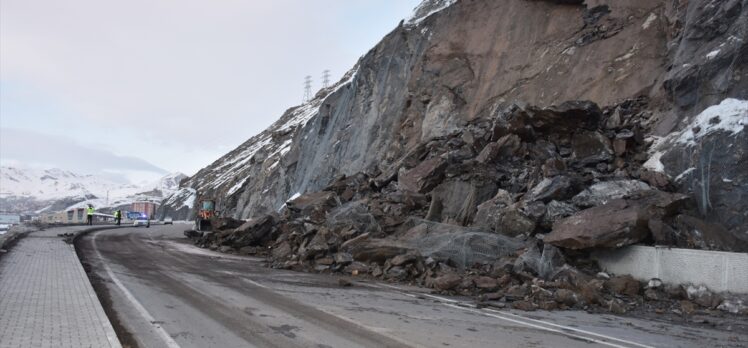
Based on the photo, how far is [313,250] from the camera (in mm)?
16672

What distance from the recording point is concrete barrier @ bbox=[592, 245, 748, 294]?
10.8 metres

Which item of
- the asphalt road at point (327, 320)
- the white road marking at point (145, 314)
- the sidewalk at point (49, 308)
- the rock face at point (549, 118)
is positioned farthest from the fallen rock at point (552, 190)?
the sidewalk at point (49, 308)

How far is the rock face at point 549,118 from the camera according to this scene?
14570 millimetres

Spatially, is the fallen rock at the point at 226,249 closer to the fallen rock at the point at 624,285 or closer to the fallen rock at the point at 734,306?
the fallen rock at the point at 624,285

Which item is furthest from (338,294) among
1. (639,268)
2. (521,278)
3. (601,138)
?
(601,138)

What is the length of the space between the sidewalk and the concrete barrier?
11.2 m

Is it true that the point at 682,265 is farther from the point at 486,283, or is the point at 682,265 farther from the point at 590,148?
the point at 590,148

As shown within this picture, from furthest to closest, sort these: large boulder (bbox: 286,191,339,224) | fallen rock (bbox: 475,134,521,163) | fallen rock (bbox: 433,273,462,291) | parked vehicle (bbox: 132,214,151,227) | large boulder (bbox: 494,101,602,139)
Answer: parked vehicle (bbox: 132,214,151,227), large boulder (bbox: 286,191,339,224), fallen rock (bbox: 475,134,521,163), large boulder (bbox: 494,101,602,139), fallen rock (bbox: 433,273,462,291)

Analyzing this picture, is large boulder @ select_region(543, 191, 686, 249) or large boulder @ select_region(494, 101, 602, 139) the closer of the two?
large boulder @ select_region(543, 191, 686, 249)

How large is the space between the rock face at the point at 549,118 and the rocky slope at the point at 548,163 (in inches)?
2.6

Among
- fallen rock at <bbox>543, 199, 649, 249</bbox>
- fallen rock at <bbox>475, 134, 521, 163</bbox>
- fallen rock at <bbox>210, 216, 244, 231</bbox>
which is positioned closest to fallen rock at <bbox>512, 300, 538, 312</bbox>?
fallen rock at <bbox>543, 199, 649, 249</bbox>

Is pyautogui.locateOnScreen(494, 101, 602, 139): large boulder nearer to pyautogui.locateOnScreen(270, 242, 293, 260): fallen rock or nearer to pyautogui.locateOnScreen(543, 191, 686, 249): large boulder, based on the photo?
pyautogui.locateOnScreen(543, 191, 686, 249): large boulder

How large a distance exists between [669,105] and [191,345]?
17391 mm

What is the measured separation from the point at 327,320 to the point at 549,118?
1395 centimetres
